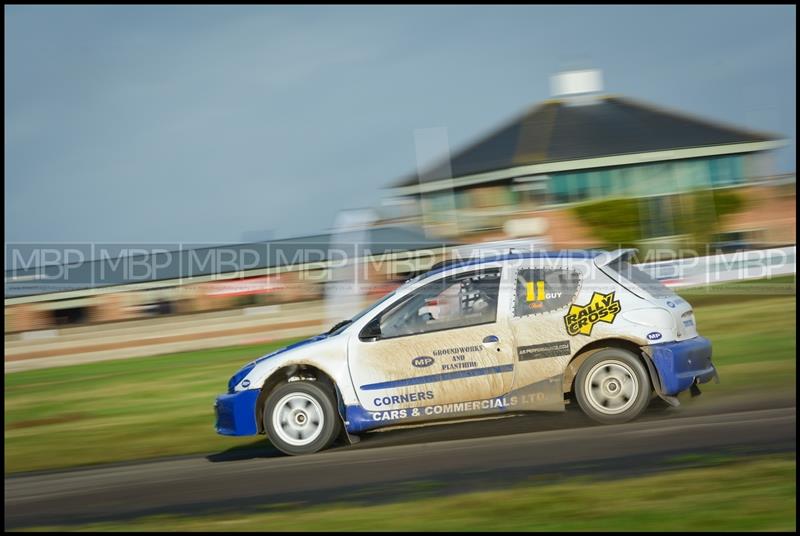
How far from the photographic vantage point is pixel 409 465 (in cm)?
709

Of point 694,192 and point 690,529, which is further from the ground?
point 694,192

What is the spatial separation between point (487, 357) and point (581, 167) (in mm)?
22352

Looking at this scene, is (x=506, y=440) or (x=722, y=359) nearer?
(x=506, y=440)

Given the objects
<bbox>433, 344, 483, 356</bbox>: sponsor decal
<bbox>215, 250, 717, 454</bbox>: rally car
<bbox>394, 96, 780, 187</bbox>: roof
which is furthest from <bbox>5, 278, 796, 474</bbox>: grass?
<bbox>394, 96, 780, 187</bbox>: roof

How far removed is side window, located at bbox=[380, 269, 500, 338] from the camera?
26.5 feet

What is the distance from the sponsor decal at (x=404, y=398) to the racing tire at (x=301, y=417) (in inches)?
18.3

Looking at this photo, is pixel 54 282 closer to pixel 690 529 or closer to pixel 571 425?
pixel 571 425

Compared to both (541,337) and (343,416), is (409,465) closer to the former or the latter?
(343,416)

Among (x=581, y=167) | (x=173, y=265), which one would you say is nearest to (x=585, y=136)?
(x=581, y=167)

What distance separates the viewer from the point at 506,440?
7676mm

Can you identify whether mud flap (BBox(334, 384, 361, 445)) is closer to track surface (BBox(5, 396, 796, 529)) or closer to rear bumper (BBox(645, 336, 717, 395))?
track surface (BBox(5, 396, 796, 529))

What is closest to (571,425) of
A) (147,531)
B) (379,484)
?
(379,484)

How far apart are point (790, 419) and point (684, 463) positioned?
5.55ft

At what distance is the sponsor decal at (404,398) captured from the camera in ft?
26.0
